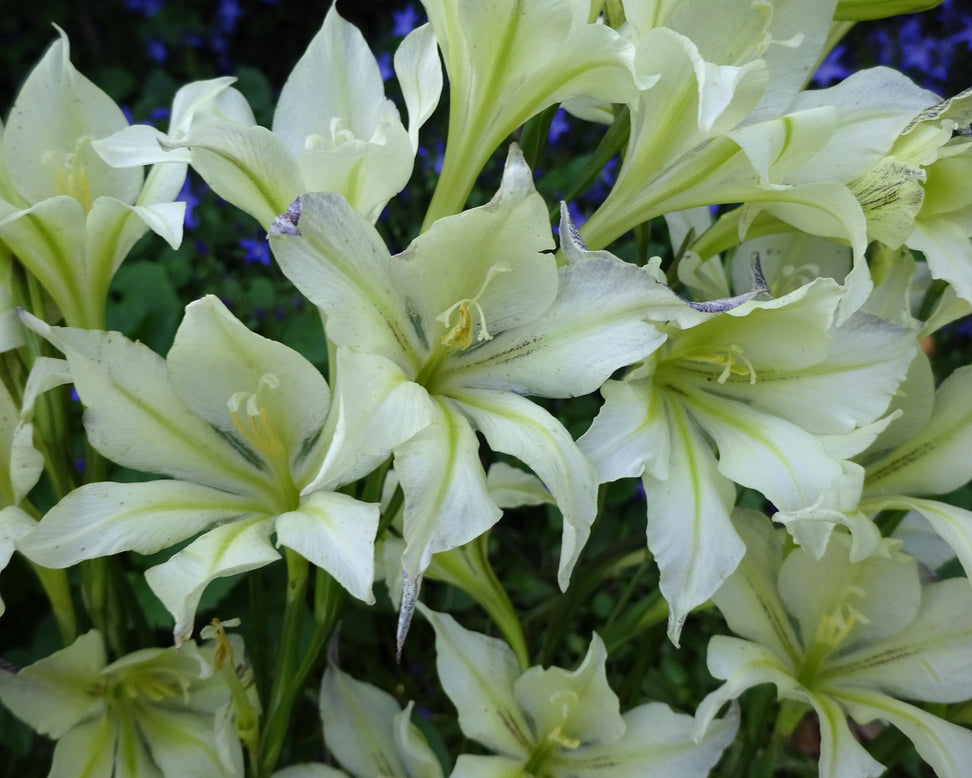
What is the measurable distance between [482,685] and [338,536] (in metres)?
0.25

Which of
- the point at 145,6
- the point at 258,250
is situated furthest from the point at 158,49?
the point at 258,250

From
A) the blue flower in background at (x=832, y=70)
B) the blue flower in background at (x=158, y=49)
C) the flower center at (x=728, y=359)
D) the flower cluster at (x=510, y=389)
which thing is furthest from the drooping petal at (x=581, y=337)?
the blue flower in background at (x=158, y=49)

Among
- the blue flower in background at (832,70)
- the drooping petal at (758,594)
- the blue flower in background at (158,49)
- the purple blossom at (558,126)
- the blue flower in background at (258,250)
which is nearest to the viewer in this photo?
the drooping petal at (758,594)

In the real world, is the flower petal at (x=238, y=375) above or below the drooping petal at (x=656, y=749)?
above

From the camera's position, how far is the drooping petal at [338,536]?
1.61ft

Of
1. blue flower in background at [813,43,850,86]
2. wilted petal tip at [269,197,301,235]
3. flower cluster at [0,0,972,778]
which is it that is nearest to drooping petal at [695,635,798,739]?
flower cluster at [0,0,972,778]

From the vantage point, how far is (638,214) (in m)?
0.64

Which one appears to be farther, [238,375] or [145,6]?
[145,6]

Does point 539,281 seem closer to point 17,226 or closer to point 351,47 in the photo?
point 351,47

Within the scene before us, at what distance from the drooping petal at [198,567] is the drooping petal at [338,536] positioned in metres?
0.02

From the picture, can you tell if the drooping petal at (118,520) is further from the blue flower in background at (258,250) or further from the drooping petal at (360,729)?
the blue flower in background at (258,250)

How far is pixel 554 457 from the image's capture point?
1.72ft

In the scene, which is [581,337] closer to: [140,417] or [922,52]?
[140,417]

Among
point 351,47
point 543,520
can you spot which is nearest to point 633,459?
point 351,47
